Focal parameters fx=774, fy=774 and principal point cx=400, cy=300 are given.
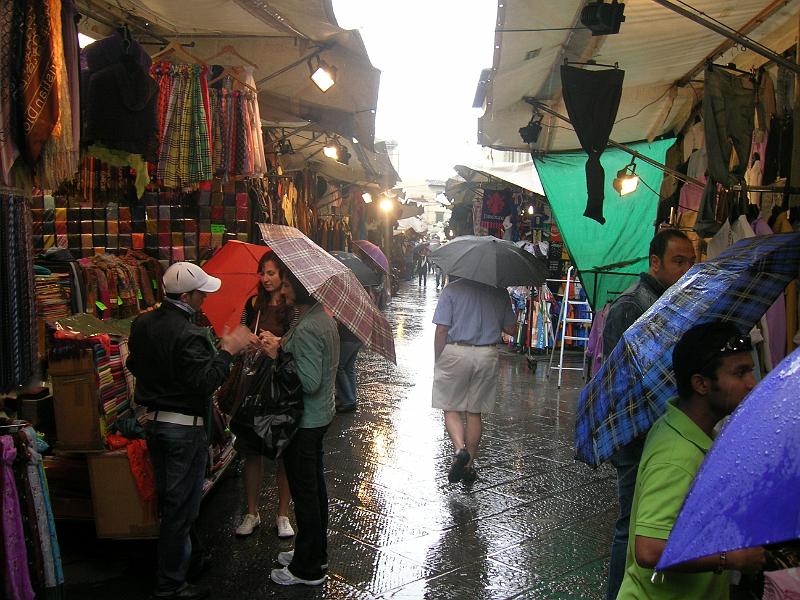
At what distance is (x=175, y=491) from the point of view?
169 inches

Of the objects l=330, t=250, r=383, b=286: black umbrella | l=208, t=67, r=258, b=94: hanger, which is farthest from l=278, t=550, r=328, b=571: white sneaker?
l=330, t=250, r=383, b=286: black umbrella

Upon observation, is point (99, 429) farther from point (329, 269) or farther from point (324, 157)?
point (324, 157)

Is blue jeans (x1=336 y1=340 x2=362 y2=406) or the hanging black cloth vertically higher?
the hanging black cloth

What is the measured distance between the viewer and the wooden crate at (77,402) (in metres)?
4.80

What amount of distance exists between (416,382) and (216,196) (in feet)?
16.0

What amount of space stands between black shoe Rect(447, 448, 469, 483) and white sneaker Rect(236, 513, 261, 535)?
1.82 meters

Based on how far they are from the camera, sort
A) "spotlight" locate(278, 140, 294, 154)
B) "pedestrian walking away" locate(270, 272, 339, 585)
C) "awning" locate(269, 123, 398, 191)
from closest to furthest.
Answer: "pedestrian walking away" locate(270, 272, 339, 585) → "spotlight" locate(278, 140, 294, 154) → "awning" locate(269, 123, 398, 191)

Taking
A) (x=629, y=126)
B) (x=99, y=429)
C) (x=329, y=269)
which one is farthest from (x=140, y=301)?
(x=629, y=126)

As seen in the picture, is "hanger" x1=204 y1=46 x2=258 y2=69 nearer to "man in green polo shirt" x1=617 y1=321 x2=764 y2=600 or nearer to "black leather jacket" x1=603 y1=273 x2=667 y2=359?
"black leather jacket" x1=603 y1=273 x2=667 y2=359

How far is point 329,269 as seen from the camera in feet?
15.2

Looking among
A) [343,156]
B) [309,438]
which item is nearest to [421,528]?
[309,438]

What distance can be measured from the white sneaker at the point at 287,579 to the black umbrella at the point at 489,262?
10.1 ft

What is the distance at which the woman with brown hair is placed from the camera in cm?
479

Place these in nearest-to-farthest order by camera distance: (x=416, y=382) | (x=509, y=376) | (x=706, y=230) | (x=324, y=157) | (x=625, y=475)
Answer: (x=625, y=475)
(x=706, y=230)
(x=416, y=382)
(x=509, y=376)
(x=324, y=157)
